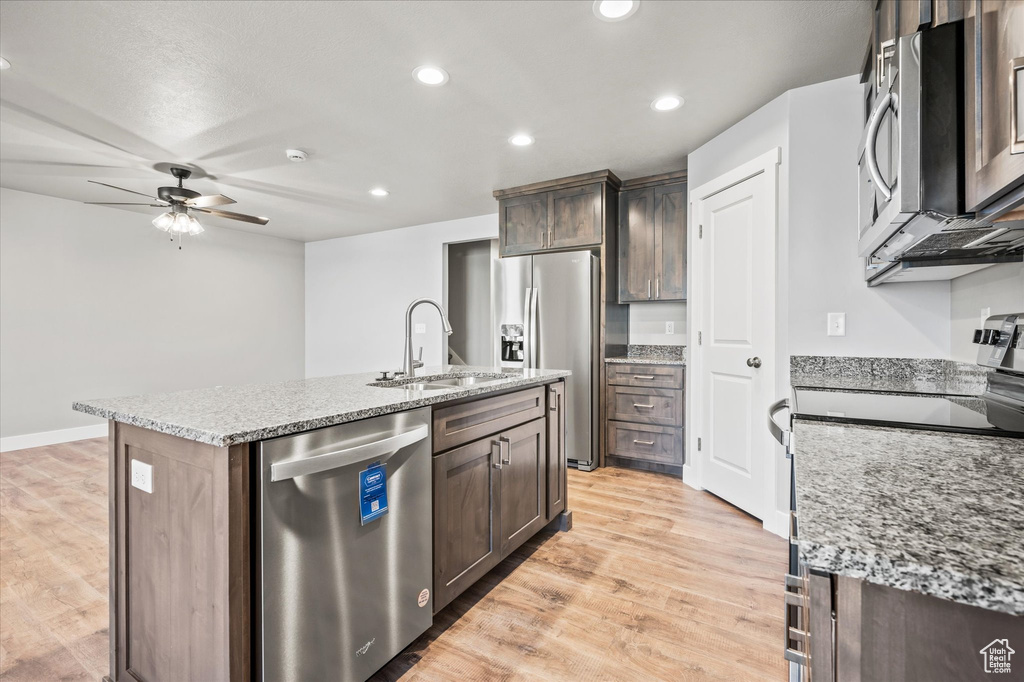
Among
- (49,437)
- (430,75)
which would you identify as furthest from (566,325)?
(49,437)

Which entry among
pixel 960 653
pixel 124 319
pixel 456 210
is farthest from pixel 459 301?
pixel 960 653

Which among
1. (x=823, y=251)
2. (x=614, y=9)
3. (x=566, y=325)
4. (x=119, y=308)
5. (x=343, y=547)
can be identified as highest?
(x=614, y=9)

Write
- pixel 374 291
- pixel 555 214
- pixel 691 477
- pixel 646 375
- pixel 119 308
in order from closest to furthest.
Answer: pixel 691 477 < pixel 646 375 < pixel 555 214 < pixel 119 308 < pixel 374 291

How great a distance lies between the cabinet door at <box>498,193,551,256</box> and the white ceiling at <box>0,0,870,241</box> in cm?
37

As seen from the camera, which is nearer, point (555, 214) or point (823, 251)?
point (823, 251)

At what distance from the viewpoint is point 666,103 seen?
108 inches

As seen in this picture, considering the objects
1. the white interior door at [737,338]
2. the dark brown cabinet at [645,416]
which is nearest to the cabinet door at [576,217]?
the white interior door at [737,338]

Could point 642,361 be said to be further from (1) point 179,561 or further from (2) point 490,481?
(1) point 179,561

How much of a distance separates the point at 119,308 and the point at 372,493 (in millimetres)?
5408

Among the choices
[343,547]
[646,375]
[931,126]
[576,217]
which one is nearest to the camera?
[931,126]

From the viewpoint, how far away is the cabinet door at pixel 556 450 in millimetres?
2508

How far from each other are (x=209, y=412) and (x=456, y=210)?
426 cm

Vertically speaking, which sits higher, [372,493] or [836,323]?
[836,323]

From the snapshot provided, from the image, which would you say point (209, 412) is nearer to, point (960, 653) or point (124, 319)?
point (960, 653)
